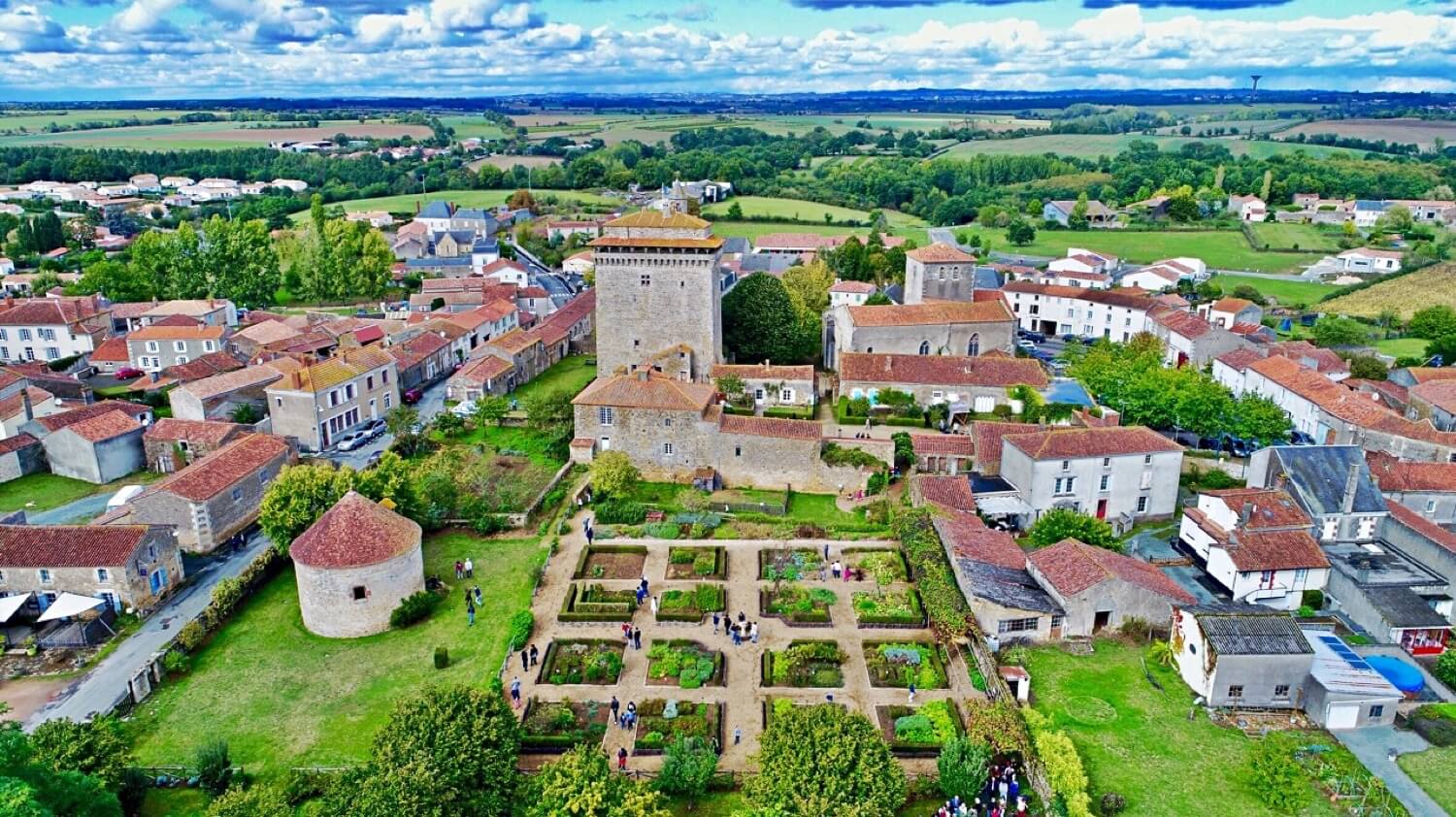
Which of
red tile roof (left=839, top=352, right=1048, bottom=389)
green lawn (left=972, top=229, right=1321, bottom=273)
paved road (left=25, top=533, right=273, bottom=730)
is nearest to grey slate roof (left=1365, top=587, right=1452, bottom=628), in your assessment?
red tile roof (left=839, top=352, right=1048, bottom=389)

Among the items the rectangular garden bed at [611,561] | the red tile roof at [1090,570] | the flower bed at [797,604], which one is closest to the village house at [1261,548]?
the red tile roof at [1090,570]

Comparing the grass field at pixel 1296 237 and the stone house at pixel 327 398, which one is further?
the grass field at pixel 1296 237

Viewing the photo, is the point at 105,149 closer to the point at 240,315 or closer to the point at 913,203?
the point at 240,315

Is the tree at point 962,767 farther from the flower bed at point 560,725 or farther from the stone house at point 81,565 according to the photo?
the stone house at point 81,565

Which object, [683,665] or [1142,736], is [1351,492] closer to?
[1142,736]

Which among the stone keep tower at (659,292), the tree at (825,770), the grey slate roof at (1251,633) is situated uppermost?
the stone keep tower at (659,292)

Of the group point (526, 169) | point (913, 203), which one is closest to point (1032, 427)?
point (913, 203)

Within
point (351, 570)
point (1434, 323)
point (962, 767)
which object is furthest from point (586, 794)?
point (1434, 323)
